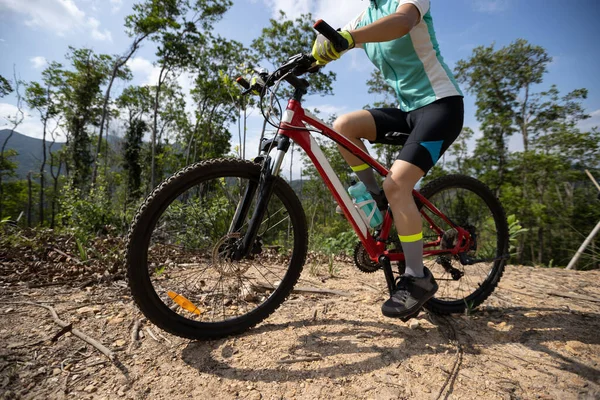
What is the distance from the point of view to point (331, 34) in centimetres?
141

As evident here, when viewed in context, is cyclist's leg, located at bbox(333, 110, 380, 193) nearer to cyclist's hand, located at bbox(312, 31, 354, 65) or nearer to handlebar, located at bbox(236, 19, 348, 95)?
handlebar, located at bbox(236, 19, 348, 95)

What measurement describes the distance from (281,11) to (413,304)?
68.5 feet

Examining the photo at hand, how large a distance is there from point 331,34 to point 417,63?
0.83 meters

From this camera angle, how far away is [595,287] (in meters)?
3.08

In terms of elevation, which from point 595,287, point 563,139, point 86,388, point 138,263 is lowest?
point 86,388

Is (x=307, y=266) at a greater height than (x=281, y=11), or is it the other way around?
(x=281, y=11)

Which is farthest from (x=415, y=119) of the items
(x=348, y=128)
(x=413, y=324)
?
(x=413, y=324)

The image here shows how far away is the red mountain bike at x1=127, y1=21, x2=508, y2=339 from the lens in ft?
5.08

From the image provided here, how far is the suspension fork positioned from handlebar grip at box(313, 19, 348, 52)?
0.63 metres

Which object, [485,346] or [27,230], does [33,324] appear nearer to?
[485,346]

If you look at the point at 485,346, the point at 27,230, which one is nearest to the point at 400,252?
the point at 485,346

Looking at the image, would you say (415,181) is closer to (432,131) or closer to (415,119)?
(432,131)

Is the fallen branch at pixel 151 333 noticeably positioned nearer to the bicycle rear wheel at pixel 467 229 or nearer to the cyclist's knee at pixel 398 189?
the cyclist's knee at pixel 398 189

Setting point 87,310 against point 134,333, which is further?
point 87,310
